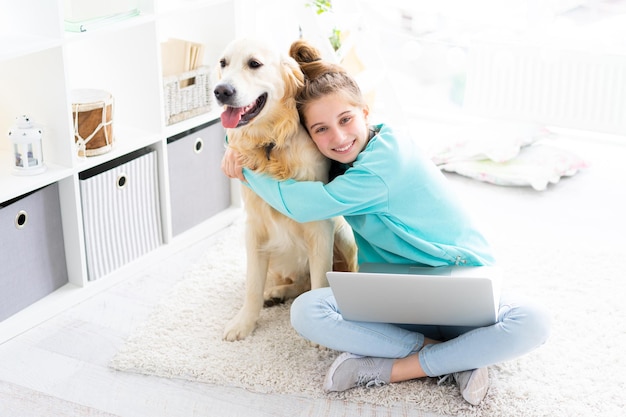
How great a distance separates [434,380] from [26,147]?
1.23 m

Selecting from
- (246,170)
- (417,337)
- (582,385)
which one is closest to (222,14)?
(246,170)

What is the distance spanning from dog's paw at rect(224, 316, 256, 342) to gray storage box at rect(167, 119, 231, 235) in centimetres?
62

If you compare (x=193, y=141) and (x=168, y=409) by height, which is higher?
(x=193, y=141)

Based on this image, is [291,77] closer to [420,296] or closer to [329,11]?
[420,296]

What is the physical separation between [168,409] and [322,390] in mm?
369

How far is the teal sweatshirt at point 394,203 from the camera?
2.02 m

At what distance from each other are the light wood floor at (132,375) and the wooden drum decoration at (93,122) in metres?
0.43

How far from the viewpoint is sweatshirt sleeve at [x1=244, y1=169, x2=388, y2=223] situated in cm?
201

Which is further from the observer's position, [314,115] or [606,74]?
[606,74]

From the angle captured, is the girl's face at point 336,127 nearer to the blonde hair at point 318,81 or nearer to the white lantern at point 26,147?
the blonde hair at point 318,81

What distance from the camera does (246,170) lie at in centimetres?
214

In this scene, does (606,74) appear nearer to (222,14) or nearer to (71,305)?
(222,14)

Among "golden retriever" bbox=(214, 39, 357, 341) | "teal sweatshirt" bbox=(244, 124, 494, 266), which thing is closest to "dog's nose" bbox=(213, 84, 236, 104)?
"golden retriever" bbox=(214, 39, 357, 341)

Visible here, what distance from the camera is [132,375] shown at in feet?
7.02
